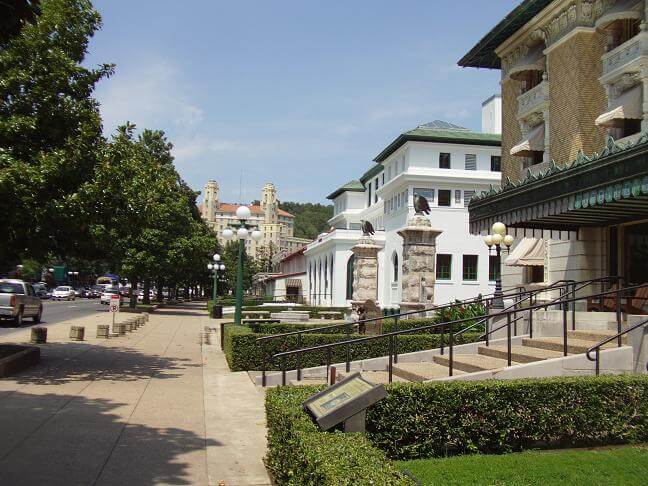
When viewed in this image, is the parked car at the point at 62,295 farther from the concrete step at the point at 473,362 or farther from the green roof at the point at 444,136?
the concrete step at the point at 473,362

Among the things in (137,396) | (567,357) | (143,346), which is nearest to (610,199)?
(567,357)

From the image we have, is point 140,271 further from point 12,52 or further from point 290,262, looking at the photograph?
point 290,262

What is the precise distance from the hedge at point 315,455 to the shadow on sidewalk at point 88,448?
1070 millimetres

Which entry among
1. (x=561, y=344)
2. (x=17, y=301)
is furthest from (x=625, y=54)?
(x=17, y=301)

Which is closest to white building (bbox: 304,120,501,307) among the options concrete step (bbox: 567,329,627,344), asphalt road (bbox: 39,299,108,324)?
asphalt road (bbox: 39,299,108,324)

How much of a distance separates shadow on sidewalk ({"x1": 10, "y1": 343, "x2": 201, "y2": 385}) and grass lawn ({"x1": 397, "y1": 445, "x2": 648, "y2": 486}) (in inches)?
338

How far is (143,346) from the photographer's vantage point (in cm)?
2150

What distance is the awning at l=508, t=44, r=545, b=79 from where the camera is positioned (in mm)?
22094

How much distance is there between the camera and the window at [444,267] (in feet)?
145

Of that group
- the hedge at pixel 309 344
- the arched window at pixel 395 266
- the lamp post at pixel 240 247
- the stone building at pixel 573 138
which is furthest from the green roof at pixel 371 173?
the hedge at pixel 309 344

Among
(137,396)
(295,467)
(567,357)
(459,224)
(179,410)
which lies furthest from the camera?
(459,224)

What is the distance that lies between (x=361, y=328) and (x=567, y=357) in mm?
10290

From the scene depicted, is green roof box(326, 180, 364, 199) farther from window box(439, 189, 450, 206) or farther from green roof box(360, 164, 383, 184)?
window box(439, 189, 450, 206)

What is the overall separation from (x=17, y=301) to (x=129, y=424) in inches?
842
